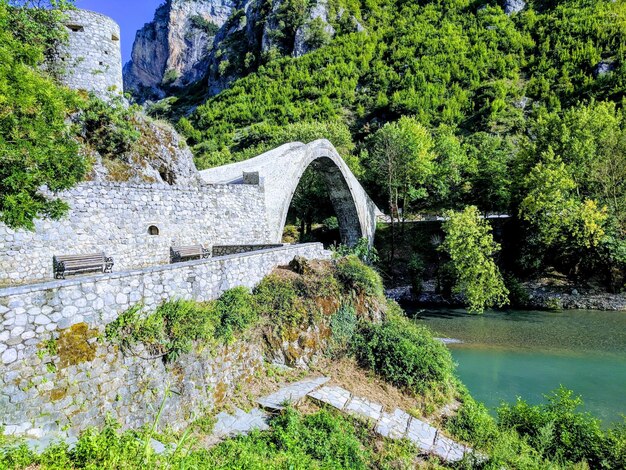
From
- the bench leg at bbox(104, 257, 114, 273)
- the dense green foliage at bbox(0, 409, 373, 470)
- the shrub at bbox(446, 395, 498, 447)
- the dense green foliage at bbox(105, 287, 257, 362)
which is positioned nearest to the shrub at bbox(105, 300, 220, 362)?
the dense green foliage at bbox(105, 287, 257, 362)

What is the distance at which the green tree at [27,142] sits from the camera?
577 cm

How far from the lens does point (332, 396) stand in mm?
7023

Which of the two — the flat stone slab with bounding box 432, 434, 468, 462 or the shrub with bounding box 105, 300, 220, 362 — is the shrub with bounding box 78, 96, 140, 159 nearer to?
the shrub with bounding box 105, 300, 220, 362

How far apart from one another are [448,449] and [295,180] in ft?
45.3

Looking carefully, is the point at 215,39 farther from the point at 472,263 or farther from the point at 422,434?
the point at 422,434

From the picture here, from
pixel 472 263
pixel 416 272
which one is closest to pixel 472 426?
pixel 472 263

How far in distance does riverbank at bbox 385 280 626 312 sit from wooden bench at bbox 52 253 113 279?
18460mm

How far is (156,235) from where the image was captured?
1057 centimetres

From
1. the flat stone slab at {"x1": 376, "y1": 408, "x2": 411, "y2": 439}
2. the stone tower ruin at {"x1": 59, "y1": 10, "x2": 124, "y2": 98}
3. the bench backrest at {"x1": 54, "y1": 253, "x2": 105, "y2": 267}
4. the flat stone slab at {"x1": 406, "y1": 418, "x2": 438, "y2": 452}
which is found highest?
the stone tower ruin at {"x1": 59, "y1": 10, "x2": 124, "y2": 98}

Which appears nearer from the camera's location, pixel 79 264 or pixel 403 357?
pixel 79 264

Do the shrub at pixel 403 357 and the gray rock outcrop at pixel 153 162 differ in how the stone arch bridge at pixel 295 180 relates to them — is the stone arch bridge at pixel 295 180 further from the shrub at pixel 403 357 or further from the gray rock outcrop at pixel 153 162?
the shrub at pixel 403 357

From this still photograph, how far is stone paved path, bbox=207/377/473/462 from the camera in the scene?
233 inches

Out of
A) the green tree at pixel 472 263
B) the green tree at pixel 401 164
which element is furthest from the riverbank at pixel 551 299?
the green tree at pixel 401 164

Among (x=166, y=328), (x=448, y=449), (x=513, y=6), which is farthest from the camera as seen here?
(x=513, y=6)
